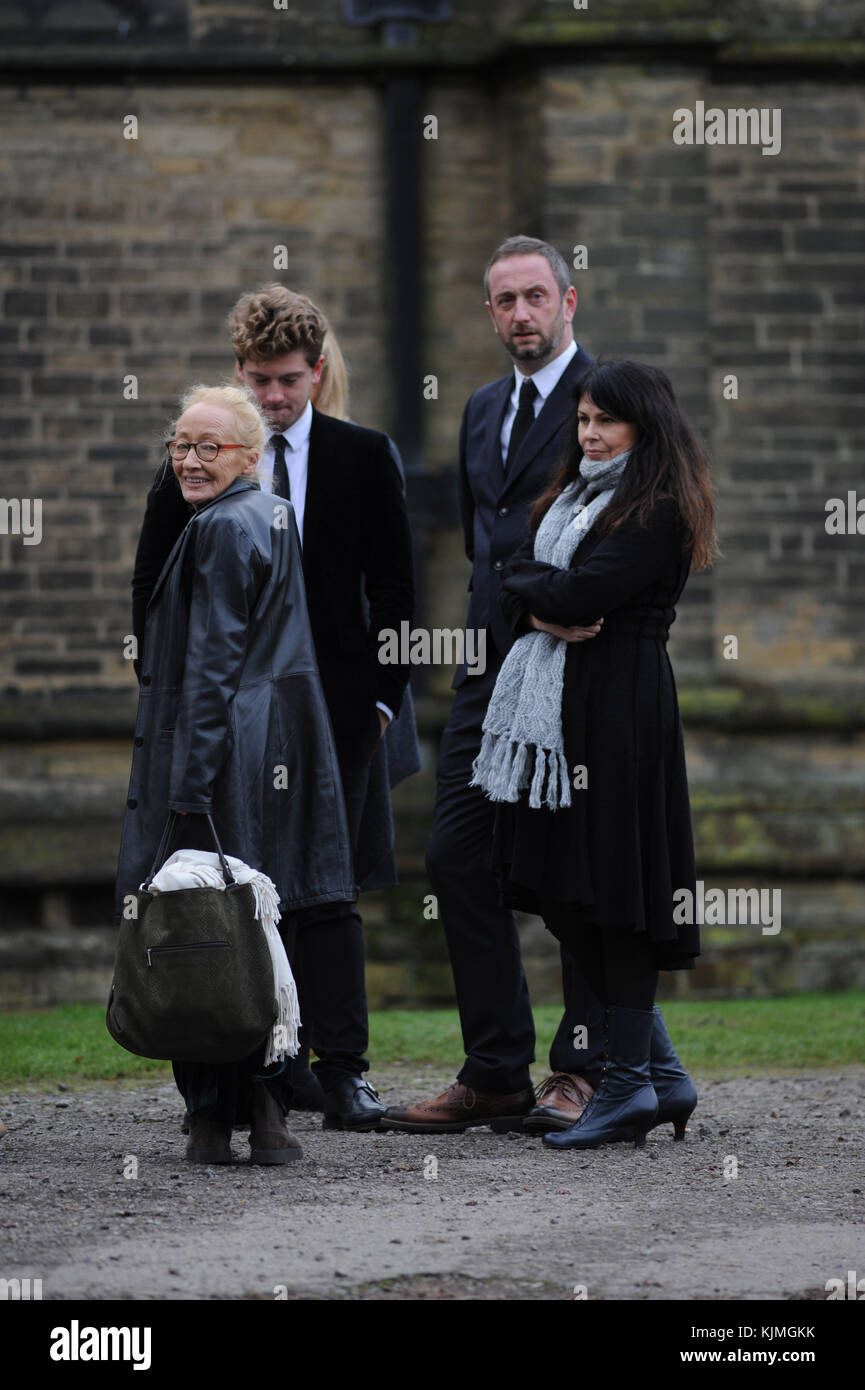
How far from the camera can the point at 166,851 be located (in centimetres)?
468

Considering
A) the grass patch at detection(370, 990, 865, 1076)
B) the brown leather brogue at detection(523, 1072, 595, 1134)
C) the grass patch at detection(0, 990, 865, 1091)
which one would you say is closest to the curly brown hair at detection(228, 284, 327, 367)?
the brown leather brogue at detection(523, 1072, 595, 1134)

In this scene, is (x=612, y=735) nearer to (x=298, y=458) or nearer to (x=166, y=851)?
(x=166, y=851)

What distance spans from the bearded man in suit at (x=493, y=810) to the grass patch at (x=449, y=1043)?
1.55 m

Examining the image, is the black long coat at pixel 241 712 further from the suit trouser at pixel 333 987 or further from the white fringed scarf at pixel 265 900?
the suit trouser at pixel 333 987

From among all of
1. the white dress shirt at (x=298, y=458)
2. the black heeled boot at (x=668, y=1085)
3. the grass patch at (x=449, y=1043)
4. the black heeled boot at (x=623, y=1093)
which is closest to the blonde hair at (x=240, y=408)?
the white dress shirt at (x=298, y=458)

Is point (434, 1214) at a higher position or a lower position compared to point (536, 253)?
lower

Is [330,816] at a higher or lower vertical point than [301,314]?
lower

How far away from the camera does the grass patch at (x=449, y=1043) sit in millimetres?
6793

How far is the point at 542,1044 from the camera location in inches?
293

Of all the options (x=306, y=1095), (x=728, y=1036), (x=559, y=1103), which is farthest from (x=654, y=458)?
(x=728, y=1036)

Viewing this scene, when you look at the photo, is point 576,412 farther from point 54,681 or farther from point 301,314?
point 54,681

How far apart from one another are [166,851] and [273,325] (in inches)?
63.1

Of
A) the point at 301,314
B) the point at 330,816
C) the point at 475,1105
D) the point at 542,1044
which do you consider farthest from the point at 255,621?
the point at 542,1044

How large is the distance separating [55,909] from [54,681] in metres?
1.23
